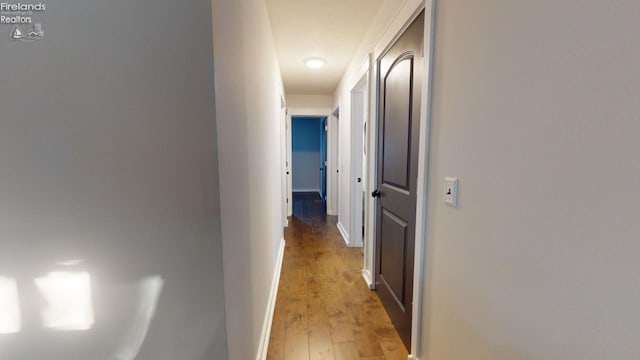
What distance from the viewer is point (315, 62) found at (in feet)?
10.2

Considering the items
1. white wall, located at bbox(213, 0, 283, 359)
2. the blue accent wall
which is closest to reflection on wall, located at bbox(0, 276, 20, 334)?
white wall, located at bbox(213, 0, 283, 359)

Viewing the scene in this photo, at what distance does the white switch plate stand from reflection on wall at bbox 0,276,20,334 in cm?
156

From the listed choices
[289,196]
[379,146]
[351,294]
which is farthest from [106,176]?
[289,196]

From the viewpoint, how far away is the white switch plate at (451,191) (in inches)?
44.3

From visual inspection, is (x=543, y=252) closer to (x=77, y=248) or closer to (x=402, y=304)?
(x=402, y=304)

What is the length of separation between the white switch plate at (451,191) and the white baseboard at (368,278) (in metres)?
1.50

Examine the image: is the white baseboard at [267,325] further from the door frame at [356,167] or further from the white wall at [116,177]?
the door frame at [356,167]

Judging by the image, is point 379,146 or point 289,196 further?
point 289,196

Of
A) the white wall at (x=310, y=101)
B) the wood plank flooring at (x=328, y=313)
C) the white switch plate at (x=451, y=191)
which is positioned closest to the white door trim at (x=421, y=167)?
the white switch plate at (x=451, y=191)

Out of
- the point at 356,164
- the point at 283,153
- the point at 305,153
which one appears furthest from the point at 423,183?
the point at 305,153

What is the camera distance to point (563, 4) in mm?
661

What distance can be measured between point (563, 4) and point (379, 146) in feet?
5.24

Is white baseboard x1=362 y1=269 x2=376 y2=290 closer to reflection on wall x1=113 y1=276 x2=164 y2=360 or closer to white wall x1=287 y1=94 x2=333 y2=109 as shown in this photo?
reflection on wall x1=113 y1=276 x2=164 y2=360

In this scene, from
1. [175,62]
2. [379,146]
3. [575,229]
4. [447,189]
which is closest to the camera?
[575,229]
